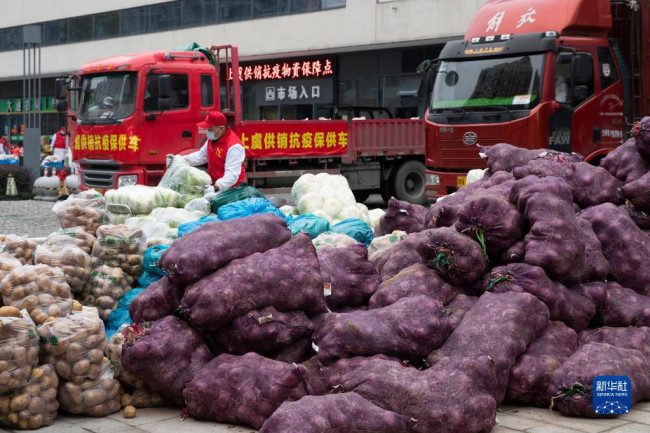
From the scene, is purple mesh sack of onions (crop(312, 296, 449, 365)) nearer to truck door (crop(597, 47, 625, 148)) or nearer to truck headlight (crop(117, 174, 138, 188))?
truck door (crop(597, 47, 625, 148))

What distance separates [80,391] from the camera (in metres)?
5.33

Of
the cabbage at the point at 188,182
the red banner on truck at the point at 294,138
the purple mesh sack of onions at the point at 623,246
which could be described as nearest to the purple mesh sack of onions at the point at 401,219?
the purple mesh sack of onions at the point at 623,246

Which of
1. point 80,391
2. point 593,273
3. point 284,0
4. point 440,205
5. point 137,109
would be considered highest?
point 284,0

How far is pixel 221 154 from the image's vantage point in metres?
10.1

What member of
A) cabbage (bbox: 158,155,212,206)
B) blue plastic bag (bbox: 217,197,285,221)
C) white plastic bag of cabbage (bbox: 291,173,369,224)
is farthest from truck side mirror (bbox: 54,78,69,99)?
blue plastic bag (bbox: 217,197,285,221)

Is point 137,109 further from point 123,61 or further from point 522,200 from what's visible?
point 522,200

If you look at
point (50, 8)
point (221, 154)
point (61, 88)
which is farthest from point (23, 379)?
point (50, 8)

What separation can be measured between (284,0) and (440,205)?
28.7m

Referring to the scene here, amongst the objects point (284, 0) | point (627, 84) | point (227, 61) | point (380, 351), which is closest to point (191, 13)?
point (284, 0)

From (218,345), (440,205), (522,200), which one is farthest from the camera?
(440,205)

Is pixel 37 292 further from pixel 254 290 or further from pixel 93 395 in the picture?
pixel 254 290

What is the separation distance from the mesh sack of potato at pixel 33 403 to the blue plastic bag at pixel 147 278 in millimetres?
1501

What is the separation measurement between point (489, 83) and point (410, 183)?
7.86 metres

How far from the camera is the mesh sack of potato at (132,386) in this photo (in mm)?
5590
